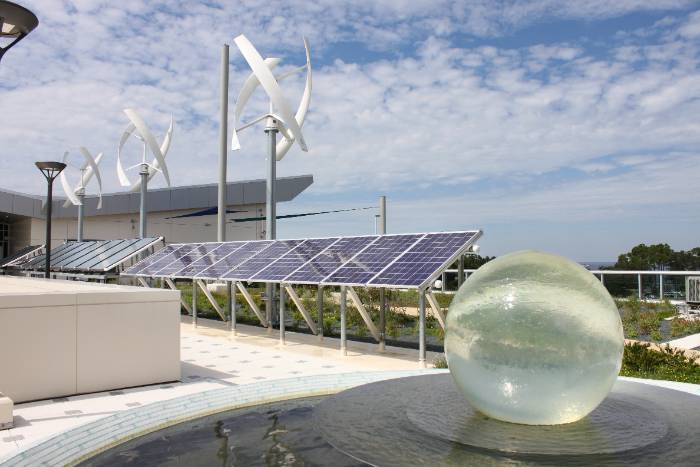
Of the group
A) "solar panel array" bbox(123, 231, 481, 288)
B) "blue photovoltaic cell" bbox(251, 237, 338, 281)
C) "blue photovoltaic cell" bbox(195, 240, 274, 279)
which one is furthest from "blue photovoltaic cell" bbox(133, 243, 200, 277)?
"blue photovoltaic cell" bbox(251, 237, 338, 281)

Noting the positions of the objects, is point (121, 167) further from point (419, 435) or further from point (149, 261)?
point (419, 435)

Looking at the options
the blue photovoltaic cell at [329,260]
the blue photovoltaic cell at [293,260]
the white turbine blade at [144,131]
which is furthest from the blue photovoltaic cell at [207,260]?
the white turbine blade at [144,131]

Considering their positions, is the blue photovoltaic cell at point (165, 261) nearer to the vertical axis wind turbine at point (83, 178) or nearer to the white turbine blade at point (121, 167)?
the white turbine blade at point (121, 167)

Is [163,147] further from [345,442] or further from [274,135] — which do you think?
[345,442]

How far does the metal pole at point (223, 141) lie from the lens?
26047 millimetres

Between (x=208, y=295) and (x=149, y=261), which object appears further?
(x=149, y=261)

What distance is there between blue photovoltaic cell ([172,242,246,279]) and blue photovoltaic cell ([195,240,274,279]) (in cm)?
36

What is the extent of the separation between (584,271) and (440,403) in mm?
2034

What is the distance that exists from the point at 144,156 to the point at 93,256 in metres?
7.05

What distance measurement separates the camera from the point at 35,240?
51500 millimetres

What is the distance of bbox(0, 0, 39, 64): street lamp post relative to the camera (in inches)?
387

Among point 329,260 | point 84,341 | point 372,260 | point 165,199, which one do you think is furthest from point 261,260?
point 165,199

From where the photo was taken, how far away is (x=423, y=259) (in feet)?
43.5

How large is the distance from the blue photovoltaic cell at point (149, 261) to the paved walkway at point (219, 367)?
15.1 feet
